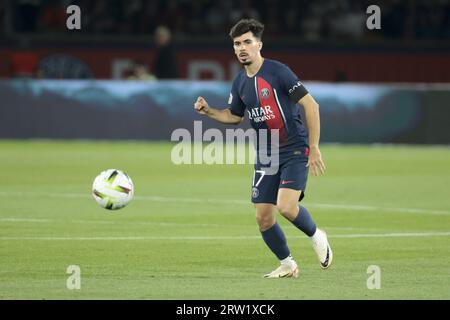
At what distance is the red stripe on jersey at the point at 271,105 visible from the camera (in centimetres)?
1141

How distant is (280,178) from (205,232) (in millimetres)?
3281

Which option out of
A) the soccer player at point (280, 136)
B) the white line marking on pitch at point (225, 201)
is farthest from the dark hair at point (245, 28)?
the white line marking on pitch at point (225, 201)

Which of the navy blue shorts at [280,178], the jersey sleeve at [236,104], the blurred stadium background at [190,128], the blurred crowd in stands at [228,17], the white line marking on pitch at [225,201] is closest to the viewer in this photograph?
the navy blue shorts at [280,178]

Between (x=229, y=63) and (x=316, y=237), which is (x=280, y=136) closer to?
(x=316, y=237)

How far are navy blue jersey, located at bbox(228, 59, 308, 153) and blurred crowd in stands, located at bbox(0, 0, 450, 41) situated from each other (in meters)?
22.4

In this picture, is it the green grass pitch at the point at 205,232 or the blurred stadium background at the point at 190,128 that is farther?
the blurred stadium background at the point at 190,128

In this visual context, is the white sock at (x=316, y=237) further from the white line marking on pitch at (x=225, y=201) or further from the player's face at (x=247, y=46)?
the white line marking on pitch at (x=225, y=201)

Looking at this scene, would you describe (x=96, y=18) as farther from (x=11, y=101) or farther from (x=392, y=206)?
(x=392, y=206)

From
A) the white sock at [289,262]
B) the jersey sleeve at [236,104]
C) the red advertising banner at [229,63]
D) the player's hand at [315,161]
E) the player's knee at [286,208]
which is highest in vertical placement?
the jersey sleeve at [236,104]

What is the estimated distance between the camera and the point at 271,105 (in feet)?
37.5

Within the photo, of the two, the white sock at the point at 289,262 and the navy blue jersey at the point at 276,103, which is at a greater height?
the navy blue jersey at the point at 276,103

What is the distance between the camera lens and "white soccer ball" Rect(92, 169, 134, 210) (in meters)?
13.5

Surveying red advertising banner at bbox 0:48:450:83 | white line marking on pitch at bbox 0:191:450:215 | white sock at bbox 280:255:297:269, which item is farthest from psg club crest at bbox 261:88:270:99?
red advertising banner at bbox 0:48:450:83

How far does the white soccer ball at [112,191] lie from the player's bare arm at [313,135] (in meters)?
2.92
